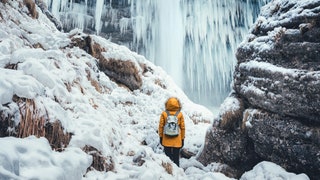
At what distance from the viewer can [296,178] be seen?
421 cm

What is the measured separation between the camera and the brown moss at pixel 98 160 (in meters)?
3.15

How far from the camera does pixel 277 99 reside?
16.4 ft

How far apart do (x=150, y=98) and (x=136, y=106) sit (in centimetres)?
158

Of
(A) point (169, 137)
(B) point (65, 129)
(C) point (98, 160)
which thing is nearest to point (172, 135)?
(A) point (169, 137)

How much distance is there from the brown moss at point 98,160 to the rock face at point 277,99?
11.4 feet

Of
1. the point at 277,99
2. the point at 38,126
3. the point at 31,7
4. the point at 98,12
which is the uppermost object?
the point at 98,12

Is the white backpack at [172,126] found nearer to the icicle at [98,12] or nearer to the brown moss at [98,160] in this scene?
the brown moss at [98,160]

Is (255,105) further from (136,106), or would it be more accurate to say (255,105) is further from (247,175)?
(136,106)

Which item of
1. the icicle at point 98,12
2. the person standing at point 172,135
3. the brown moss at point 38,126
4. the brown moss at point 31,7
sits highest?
the icicle at point 98,12

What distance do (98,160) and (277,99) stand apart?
3.93m

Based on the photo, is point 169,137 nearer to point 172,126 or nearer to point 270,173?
point 172,126

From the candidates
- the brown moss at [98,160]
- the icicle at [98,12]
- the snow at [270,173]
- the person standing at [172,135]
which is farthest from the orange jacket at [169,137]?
the icicle at [98,12]

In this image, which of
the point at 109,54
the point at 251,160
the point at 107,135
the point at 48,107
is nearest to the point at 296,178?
the point at 251,160

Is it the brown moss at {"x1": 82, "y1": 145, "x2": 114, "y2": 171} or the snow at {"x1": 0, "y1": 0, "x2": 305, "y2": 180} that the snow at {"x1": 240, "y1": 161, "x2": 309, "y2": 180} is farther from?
the brown moss at {"x1": 82, "y1": 145, "x2": 114, "y2": 171}
